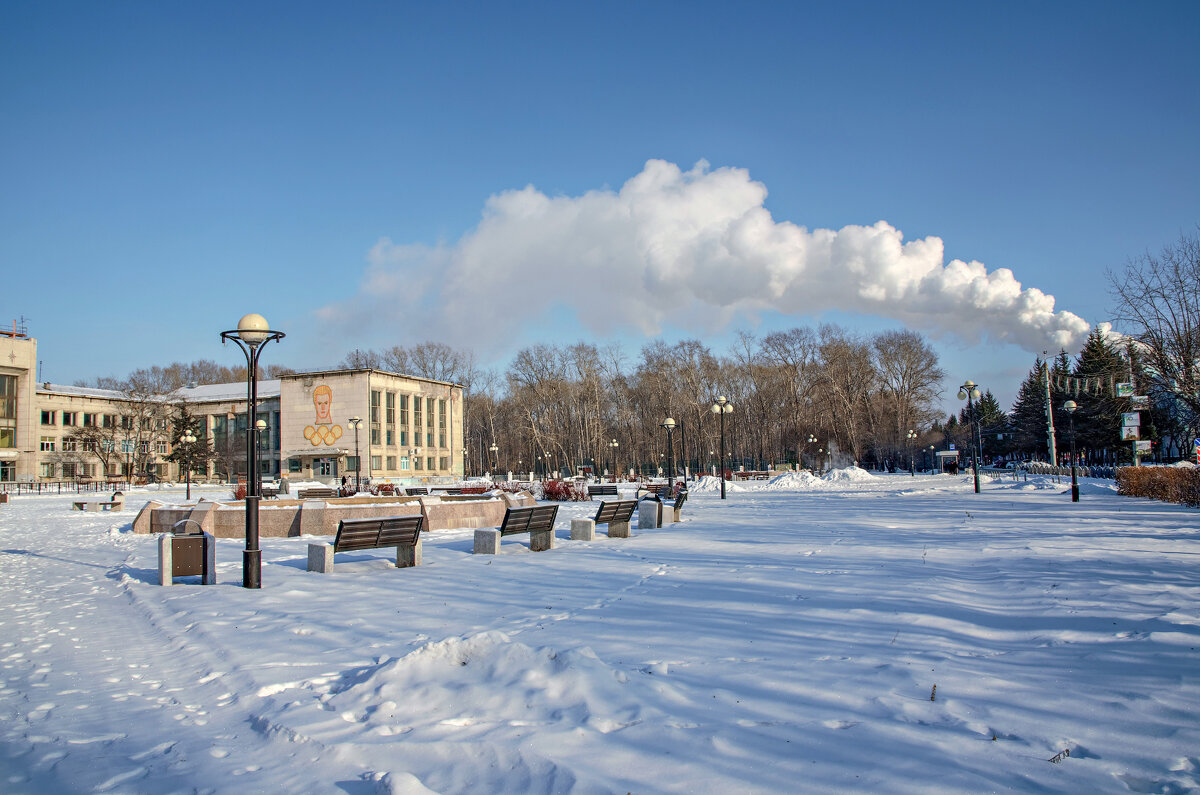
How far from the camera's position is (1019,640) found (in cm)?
604

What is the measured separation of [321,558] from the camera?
10555 mm

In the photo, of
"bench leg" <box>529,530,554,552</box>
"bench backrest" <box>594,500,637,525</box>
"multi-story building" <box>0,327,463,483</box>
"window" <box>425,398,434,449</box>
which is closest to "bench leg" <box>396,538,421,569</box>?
"bench leg" <box>529,530,554,552</box>

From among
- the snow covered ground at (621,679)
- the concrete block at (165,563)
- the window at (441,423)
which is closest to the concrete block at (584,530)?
the snow covered ground at (621,679)

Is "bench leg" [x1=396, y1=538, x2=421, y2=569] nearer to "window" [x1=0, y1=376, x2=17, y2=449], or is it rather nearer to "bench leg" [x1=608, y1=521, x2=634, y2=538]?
"bench leg" [x1=608, y1=521, x2=634, y2=538]

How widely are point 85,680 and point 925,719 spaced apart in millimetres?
6137

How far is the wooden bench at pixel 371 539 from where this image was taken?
10.4 m

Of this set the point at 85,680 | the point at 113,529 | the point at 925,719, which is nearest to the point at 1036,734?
the point at 925,719

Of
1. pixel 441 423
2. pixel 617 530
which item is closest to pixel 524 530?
pixel 617 530

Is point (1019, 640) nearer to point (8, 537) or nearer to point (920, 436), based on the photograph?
point (8, 537)

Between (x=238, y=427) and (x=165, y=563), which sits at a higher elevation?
(x=238, y=427)

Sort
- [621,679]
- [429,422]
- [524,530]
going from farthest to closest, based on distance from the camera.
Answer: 1. [429,422]
2. [524,530]
3. [621,679]

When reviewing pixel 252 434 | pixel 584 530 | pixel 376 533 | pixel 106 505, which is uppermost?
pixel 252 434

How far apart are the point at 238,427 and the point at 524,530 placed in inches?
2718

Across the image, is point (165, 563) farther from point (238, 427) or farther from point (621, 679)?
point (238, 427)
